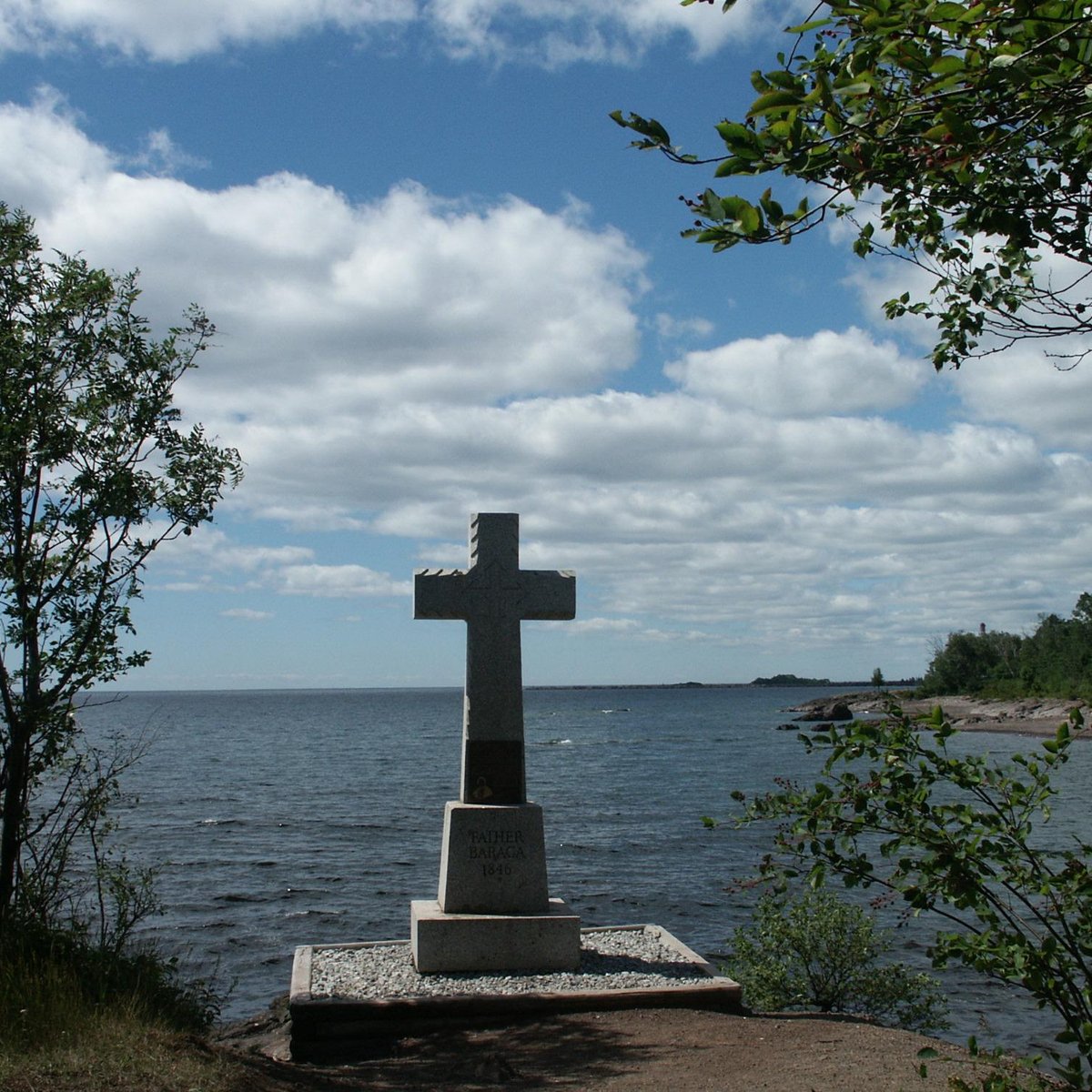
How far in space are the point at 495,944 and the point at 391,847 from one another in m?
16.8

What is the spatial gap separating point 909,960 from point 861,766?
15455 mm

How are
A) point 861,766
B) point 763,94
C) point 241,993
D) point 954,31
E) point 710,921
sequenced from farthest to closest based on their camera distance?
point 861,766 → point 710,921 → point 241,993 → point 954,31 → point 763,94

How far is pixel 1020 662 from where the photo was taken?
97.6m

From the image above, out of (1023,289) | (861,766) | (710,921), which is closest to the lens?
(1023,289)

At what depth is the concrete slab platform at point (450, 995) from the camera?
8.09 m

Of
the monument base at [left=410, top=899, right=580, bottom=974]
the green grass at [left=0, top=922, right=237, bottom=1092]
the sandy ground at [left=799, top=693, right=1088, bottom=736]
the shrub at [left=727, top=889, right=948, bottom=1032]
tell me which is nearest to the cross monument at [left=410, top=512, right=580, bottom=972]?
the monument base at [left=410, top=899, right=580, bottom=974]

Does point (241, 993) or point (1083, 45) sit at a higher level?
point (1083, 45)

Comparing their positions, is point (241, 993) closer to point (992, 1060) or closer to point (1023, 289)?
point (992, 1060)

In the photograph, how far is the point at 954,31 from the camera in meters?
3.19

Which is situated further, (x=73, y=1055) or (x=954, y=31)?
(x=73, y=1055)

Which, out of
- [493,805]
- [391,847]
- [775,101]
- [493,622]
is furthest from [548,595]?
[391,847]

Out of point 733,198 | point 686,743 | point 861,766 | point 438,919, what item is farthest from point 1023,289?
point 686,743

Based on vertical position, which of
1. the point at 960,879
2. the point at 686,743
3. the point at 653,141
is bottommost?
the point at 686,743

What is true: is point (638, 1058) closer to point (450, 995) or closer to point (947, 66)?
point (450, 995)
